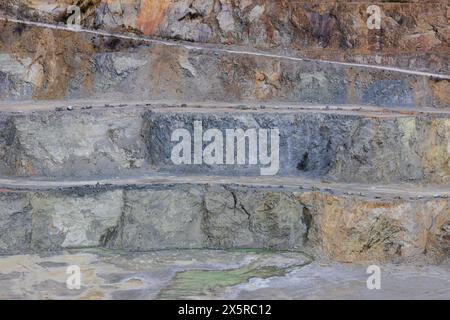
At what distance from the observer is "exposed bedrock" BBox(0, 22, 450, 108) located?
16.7 m

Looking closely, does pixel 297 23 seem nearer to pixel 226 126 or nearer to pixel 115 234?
pixel 226 126

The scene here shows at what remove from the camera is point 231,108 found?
14867 millimetres

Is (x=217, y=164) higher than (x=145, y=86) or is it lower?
lower

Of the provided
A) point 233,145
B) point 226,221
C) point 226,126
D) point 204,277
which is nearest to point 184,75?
point 226,126

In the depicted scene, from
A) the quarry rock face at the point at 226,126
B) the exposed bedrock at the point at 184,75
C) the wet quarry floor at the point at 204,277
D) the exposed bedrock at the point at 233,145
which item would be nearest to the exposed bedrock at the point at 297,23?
the quarry rock face at the point at 226,126

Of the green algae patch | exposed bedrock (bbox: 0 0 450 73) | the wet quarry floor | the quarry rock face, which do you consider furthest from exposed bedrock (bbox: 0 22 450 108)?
the green algae patch

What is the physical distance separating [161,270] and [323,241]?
2728 mm

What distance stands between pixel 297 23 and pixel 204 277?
33.1ft

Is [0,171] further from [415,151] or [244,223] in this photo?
[415,151]

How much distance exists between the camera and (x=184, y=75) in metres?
16.9

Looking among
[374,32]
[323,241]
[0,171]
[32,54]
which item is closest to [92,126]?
[0,171]

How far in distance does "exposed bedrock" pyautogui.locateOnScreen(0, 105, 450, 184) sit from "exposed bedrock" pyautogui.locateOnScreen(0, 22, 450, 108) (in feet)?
8.10

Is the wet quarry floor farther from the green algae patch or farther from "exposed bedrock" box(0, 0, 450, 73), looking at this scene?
"exposed bedrock" box(0, 0, 450, 73)

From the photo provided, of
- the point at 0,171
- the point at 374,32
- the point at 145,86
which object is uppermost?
the point at 374,32
